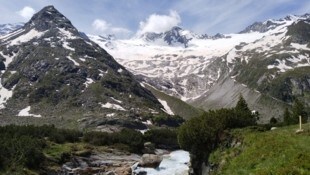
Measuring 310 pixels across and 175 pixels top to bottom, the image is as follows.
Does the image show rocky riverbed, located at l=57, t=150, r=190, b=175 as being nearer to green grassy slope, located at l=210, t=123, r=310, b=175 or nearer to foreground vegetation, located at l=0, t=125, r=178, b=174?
foreground vegetation, located at l=0, t=125, r=178, b=174

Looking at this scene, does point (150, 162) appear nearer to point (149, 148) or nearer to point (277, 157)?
point (149, 148)

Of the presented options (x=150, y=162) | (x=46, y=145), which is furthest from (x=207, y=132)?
(x=46, y=145)

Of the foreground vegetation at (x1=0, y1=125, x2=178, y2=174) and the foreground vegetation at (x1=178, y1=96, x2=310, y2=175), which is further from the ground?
the foreground vegetation at (x1=178, y1=96, x2=310, y2=175)

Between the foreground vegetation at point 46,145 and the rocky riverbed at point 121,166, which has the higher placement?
the foreground vegetation at point 46,145

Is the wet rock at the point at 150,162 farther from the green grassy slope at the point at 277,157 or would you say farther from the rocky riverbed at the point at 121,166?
the green grassy slope at the point at 277,157

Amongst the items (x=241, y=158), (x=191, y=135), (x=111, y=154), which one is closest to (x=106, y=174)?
(x=111, y=154)

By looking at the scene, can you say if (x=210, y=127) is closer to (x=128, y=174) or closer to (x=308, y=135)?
(x=308, y=135)

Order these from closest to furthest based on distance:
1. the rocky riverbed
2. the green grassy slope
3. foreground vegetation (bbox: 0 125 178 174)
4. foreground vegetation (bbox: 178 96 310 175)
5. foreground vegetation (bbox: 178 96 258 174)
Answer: the green grassy slope
foreground vegetation (bbox: 178 96 310 175)
foreground vegetation (bbox: 178 96 258 174)
foreground vegetation (bbox: 0 125 178 174)
the rocky riverbed

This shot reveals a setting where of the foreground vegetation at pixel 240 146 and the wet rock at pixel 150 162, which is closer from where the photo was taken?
the foreground vegetation at pixel 240 146

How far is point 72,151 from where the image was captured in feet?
496

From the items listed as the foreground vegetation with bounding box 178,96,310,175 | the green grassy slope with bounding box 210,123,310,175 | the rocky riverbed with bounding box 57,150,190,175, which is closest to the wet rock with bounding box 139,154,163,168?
the rocky riverbed with bounding box 57,150,190,175

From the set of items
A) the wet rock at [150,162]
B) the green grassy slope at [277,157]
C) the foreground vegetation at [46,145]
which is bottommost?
the wet rock at [150,162]

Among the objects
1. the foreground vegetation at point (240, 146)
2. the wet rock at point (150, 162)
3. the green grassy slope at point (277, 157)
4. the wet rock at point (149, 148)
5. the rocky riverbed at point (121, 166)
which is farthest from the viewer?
the wet rock at point (149, 148)

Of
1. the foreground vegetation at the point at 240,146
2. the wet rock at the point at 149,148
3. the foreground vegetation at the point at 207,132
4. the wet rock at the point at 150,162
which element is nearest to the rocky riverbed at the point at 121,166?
the wet rock at the point at 150,162
